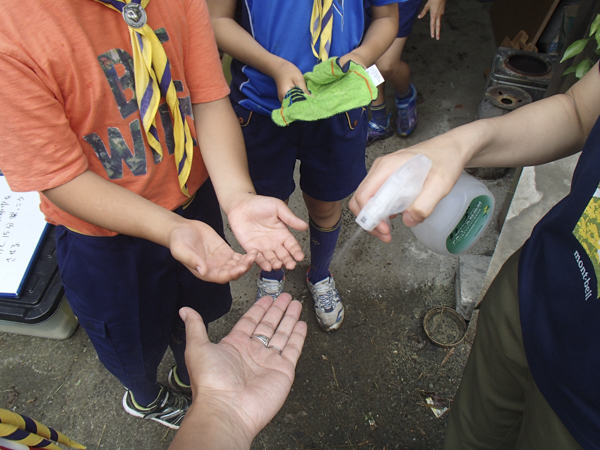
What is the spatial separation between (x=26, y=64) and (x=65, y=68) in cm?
8

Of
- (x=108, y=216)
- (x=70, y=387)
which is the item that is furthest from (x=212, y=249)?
(x=70, y=387)

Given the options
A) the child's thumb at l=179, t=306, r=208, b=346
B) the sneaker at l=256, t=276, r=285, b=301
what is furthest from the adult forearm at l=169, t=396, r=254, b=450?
the sneaker at l=256, t=276, r=285, b=301

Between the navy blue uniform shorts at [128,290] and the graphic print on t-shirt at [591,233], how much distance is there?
1.16m

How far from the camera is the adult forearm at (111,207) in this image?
3.43 ft

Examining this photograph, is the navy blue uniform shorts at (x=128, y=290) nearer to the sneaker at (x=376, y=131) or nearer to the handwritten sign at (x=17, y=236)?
the handwritten sign at (x=17, y=236)

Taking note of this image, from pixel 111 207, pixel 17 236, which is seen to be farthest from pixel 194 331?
pixel 17 236

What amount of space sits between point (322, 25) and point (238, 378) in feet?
4.03

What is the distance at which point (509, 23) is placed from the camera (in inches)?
154

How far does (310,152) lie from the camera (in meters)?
1.75

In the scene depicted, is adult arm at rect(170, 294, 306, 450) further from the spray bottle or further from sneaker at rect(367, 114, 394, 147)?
sneaker at rect(367, 114, 394, 147)

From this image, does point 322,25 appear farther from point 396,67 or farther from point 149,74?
point 396,67

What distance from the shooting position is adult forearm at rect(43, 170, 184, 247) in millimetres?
1047

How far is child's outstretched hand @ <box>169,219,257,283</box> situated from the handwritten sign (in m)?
1.39

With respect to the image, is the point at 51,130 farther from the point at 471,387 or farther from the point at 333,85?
the point at 471,387
